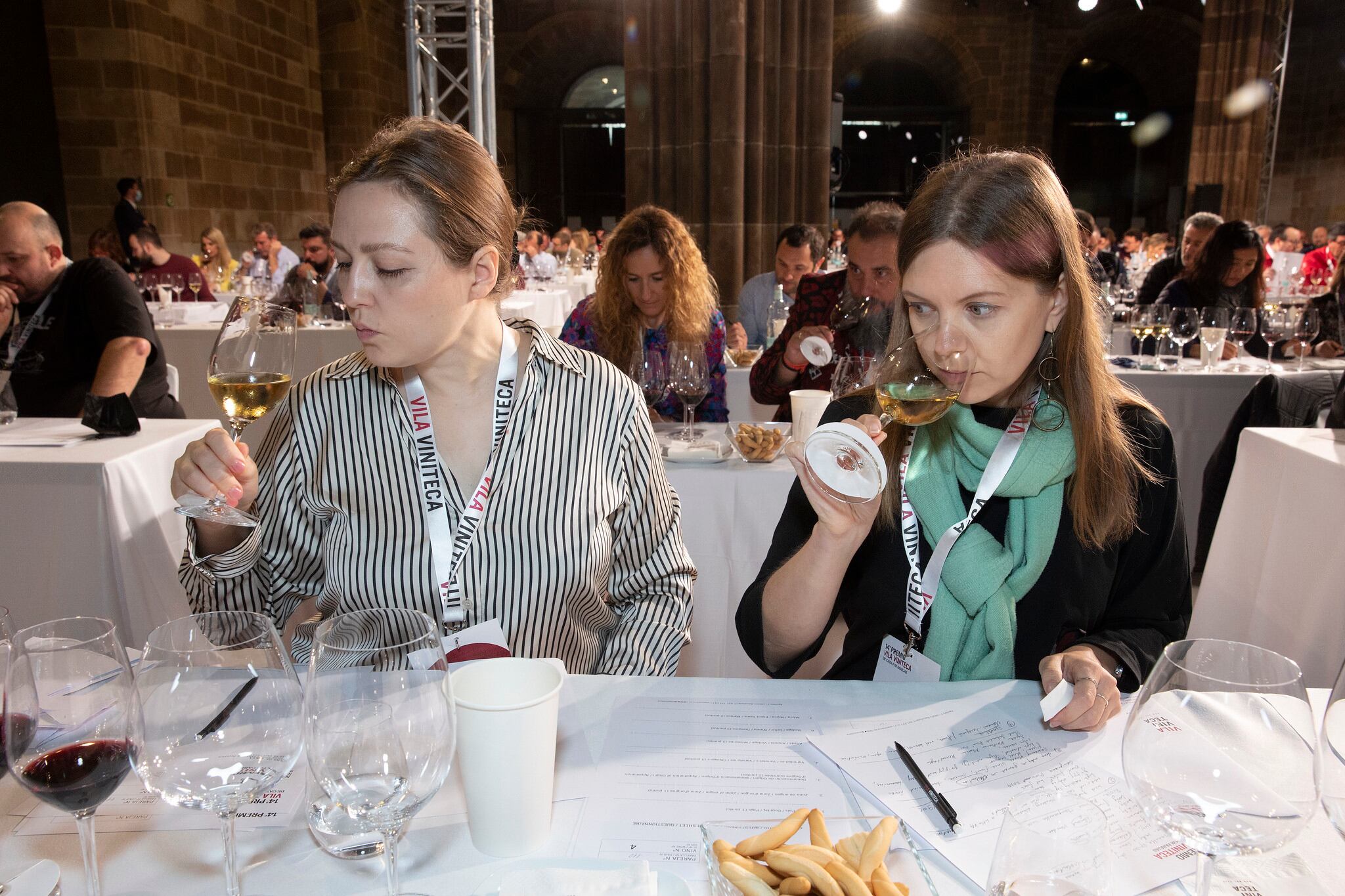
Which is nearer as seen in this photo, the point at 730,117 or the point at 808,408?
the point at 808,408

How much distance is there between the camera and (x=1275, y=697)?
0.72m

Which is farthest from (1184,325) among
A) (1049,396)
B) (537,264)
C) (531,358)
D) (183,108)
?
(183,108)

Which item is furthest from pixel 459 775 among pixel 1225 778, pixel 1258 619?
pixel 1258 619

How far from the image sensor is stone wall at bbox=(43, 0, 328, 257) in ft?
31.1

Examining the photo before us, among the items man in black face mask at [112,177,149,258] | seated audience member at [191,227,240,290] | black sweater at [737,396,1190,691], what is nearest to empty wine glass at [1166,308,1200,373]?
black sweater at [737,396,1190,691]

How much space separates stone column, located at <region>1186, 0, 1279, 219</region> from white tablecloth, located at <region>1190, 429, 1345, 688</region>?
541 inches

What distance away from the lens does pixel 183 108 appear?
34.4ft

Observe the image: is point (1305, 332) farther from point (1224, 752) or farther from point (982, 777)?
point (1224, 752)

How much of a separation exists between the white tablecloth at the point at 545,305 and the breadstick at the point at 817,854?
4.94 metres

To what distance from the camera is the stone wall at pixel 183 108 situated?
9.48 m

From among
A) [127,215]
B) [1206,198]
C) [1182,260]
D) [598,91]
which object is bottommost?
[1182,260]

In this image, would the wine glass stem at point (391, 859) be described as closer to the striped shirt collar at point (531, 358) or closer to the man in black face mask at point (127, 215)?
the striped shirt collar at point (531, 358)

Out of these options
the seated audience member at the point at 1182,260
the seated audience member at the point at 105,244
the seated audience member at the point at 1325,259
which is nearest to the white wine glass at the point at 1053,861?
the seated audience member at the point at 1182,260

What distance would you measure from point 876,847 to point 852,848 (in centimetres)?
3
